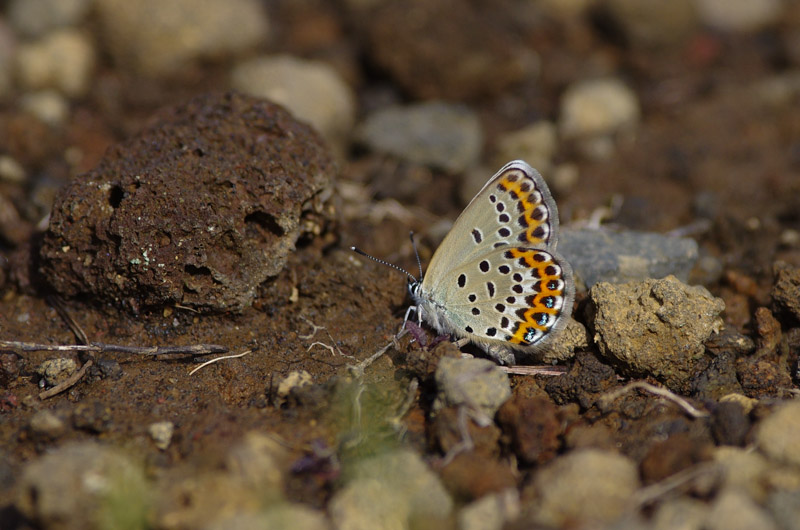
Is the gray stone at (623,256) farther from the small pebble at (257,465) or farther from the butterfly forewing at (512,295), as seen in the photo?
the small pebble at (257,465)

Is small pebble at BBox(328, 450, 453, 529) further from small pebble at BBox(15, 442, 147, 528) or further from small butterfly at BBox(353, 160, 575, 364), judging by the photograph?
small butterfly at BBox(353, 160, 575, 364)

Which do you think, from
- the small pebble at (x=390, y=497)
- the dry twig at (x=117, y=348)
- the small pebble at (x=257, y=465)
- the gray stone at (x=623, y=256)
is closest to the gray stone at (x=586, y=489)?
the small pebble at (x=390, y=497)

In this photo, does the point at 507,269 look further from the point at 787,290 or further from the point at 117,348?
the point at 117,348

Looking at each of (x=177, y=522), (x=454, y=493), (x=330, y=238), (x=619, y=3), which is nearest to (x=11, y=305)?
(x=330, y=238)

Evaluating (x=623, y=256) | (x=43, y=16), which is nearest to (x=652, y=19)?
(x=623, y=256)

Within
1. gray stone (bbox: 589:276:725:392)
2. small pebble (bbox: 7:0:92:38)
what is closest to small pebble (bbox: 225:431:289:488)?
gray stone (bbox: 589:276:725:392)

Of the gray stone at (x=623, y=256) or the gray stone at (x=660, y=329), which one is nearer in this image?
the gray stone at (x=660, y=329)
